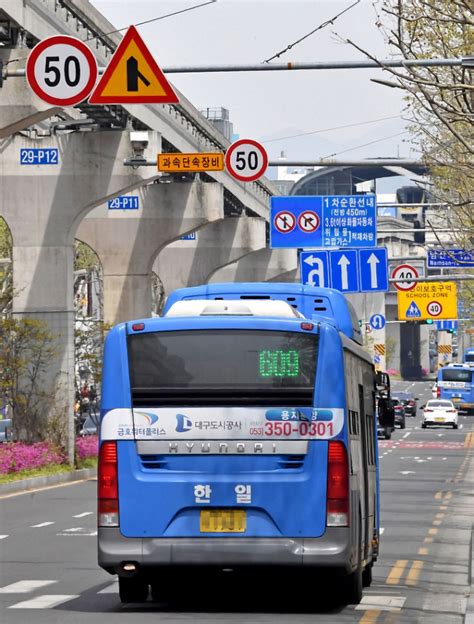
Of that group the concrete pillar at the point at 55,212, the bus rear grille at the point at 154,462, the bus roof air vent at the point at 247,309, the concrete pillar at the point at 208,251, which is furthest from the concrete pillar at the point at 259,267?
the bus rear grille at the point at 154,462

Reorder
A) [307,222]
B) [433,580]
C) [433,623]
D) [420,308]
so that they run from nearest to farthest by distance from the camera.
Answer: [433,623] → [433,580] → [307,222] → [420,308]

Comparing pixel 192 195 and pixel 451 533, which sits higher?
pixel 192 195

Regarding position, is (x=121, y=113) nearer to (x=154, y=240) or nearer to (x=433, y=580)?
(x=154, y=240)

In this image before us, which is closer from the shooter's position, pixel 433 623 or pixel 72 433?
pixel 433 623

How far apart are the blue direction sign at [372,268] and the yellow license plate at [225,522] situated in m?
29.9

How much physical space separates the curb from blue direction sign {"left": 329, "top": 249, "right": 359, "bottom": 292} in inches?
329

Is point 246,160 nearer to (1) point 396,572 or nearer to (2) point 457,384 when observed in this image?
(1) point 396,572

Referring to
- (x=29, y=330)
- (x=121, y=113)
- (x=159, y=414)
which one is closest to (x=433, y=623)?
(x=159, y=414)

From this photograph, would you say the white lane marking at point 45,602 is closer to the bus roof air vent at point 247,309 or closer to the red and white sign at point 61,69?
the bus roof air vent at point 247,309

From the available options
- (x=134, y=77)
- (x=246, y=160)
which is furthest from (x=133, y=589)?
(x=246, y=160)

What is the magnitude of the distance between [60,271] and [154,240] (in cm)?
1190

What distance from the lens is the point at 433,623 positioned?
1320 cm

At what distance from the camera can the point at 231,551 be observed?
13109 mm

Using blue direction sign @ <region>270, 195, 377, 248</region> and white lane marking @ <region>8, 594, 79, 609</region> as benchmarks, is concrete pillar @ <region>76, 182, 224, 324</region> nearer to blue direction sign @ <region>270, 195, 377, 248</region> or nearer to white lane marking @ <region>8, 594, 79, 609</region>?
blue direction sign @ <region>270, 195, 377, 248</region>
